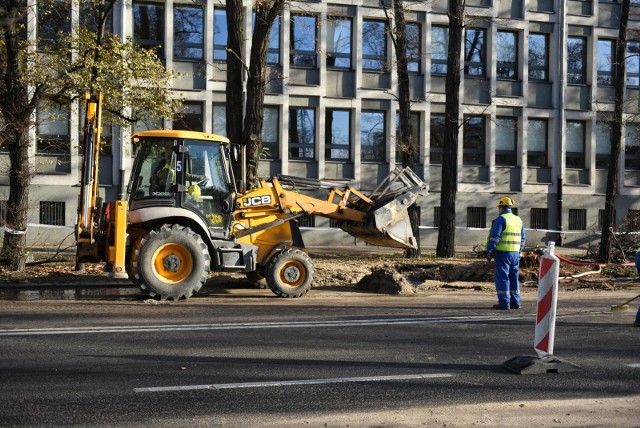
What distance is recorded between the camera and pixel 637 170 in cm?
4050

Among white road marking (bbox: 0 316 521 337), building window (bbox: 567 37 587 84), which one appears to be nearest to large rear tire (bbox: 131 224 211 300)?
white road marking (bbox: 0 316 521 337)

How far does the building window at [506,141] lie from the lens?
126 ft

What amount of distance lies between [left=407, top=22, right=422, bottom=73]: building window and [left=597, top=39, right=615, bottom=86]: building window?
8.74m

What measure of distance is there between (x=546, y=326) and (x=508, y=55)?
31437 millimetres

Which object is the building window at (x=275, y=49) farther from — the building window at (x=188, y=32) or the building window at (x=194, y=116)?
the building window at (x=194, y=116)

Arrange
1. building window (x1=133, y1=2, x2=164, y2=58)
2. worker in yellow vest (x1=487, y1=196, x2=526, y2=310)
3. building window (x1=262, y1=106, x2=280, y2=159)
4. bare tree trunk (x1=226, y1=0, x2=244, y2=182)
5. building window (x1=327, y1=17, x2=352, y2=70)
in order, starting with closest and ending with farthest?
worker in yellow vest (x1=487, y1=196, x2=526, y2=310)
bare tree trunk (x1=226, y1=0, x2=244, y2=182)
building window (x1=133, y1=2, x2=164, y2=58)
building window (x1=262, y1=106, x2=280, y2=159)
building window (x1=327, y1=17, x2=352, y2=70)

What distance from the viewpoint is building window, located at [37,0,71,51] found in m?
21.8

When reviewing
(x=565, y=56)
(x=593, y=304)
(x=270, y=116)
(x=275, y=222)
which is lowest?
(x=593, y=304)

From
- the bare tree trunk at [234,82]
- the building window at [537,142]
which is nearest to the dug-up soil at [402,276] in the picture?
the bare tree trunk at [234,82]

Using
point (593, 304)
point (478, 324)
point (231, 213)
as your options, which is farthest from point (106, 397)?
point (593, 304)

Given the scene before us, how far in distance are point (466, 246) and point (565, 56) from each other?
977 cm

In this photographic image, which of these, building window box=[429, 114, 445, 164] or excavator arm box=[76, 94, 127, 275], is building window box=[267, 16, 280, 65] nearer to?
building window box=[429, 114, 445, 164]

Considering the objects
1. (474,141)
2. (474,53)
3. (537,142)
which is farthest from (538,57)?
(474,141)

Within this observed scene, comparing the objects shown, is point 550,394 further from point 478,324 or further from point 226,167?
point 226,167
